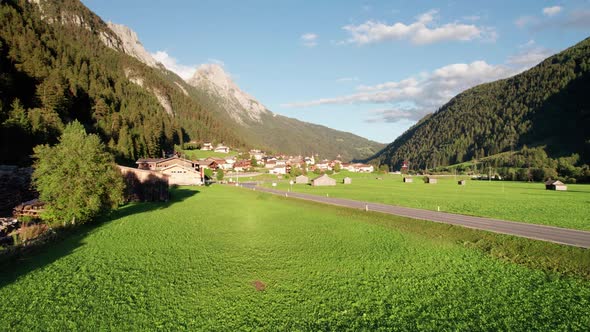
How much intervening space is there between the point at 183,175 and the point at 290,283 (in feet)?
285

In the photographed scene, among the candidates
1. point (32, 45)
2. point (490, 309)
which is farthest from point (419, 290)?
point (32, 45)

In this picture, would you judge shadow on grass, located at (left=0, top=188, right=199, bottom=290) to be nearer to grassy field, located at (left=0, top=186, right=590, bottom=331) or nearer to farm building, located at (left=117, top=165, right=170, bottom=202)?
grassy field, located at (left=0, top=186, right=590, bottom=331)

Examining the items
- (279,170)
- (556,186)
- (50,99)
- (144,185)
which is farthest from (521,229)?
(279,170)

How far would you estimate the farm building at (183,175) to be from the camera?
305 feet

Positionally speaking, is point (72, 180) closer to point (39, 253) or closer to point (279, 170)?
point (39, 253)

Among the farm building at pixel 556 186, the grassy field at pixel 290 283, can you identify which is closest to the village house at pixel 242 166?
the farm building at pixel 556 186

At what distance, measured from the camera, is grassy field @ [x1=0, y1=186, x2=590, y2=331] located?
510 inches

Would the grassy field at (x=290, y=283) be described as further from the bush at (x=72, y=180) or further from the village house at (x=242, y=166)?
the village house at (x=242, y=166)

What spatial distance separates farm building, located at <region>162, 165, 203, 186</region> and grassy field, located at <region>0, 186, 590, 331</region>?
6812cm

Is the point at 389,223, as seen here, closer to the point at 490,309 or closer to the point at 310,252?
the point at 310,252

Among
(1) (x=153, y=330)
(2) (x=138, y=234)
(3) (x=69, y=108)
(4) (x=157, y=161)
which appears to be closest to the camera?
(1) (x=153, y=330)

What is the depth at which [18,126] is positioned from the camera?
176 ft

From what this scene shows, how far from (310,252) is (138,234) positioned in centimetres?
1651

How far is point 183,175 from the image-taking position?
95.1 m
